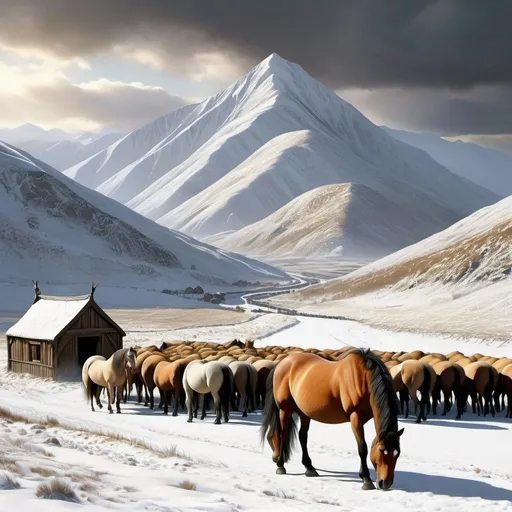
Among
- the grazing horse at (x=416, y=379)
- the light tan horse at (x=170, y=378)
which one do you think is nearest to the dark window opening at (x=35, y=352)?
the light tan horse at (x=170, y=378)

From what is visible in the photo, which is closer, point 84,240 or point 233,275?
point 84,240

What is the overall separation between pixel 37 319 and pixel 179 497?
27808mm

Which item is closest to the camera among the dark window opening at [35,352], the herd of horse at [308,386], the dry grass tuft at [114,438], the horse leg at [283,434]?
the herd of horse at [308,386]

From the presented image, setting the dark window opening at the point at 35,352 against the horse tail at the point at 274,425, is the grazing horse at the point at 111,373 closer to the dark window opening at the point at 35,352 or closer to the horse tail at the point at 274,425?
the dark window opening at the point at 35,352

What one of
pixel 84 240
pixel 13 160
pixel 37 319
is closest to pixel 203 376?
pixel 37 319

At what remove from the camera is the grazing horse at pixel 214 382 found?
23.8 meters

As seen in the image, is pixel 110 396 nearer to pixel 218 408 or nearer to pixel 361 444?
pixel 218 408

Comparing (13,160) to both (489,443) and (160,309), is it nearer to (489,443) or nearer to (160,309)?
(160,309)

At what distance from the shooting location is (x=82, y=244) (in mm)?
160250

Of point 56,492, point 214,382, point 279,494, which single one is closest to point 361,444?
point 279,494

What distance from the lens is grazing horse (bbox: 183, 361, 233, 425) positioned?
2377cm

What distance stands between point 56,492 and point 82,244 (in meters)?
154

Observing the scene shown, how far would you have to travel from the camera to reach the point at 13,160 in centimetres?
18575

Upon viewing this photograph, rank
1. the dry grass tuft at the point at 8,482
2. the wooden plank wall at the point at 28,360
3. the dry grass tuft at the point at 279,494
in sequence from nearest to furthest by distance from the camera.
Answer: the dry grass tuft at the point at 8,482 → the dry grass tuft at the point at 279,494 → the wooden plank wall at the point at 28,360
